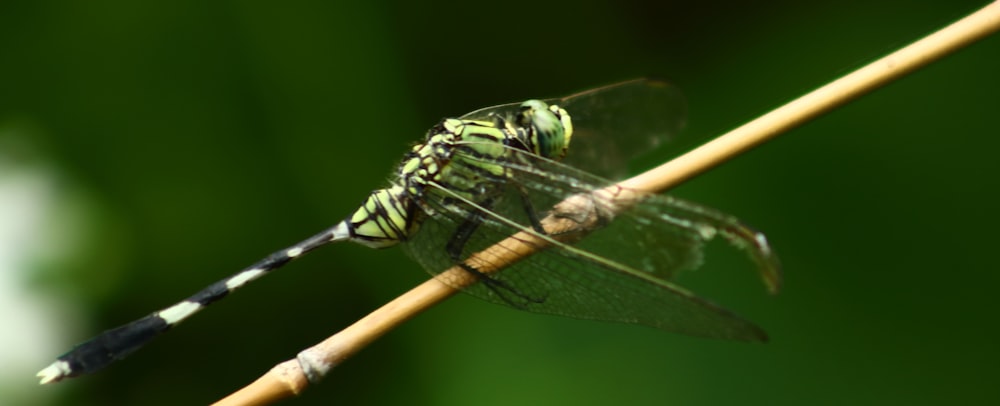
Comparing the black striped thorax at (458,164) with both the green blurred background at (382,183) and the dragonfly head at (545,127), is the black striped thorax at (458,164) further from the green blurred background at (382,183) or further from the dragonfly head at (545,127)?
the green blurred background at (382,183)

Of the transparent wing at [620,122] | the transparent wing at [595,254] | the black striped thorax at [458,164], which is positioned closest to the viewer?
the transparent wing at [595,254]

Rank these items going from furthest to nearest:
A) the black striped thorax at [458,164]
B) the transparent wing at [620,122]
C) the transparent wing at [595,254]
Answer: the transparent wing at [620,122] < the black striped thorax at [458,164] < the transparent wing at [595,254]

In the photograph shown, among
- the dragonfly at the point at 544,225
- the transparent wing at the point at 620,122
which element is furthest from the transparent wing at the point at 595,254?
the transparent wing at the point at 620,122

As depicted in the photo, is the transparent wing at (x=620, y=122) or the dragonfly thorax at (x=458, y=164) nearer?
the dragonfly thorax at (x=458, y=164)

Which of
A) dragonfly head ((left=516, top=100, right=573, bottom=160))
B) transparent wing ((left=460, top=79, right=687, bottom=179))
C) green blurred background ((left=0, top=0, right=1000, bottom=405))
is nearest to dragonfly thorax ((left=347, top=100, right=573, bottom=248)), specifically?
dragonfly head ((left=516, top=100, right=573, bottom=160))

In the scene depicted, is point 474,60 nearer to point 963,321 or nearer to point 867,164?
point 867,164

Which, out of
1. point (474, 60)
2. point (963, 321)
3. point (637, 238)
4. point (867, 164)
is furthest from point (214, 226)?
point (963, 321)
